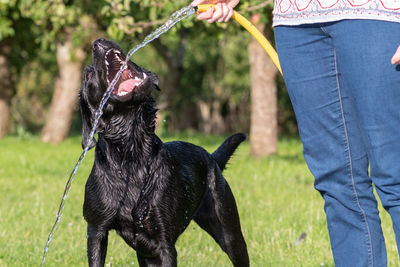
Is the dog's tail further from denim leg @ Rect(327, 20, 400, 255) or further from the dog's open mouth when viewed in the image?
denim leg @ Rect(327, 20, 400, 255)

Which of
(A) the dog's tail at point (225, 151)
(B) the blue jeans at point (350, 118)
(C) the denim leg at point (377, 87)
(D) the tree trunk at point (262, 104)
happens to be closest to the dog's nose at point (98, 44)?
(B) the blue jeans at point (350, 118)

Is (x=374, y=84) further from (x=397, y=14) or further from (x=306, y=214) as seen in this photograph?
(x=306, y=214)

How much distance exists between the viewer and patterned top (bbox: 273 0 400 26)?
290 centimetres

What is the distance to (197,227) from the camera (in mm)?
6316

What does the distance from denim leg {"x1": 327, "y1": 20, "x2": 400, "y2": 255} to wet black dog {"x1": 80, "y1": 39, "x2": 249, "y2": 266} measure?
1217mm

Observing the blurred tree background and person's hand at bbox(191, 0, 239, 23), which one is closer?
person's hand at bbox(191, 0, 239, 23)

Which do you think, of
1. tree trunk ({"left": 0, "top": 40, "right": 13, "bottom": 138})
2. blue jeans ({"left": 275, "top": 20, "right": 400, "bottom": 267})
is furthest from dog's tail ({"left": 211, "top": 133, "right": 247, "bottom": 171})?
tree trunk ({"left": 0, "top": 40, "right": 13, "bottom": 138})

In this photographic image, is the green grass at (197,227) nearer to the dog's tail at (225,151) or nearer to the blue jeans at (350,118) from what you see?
the dog's tail at (225,151)

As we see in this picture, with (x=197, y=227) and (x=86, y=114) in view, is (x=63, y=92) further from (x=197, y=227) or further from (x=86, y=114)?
(x=86, y=114)

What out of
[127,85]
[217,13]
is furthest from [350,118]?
[127,85]

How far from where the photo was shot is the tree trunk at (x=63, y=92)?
718 inches

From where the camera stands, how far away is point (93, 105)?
3768 mm

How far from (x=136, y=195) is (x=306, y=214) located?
3522 millimetres

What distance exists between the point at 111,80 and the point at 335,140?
4.43ft
